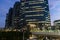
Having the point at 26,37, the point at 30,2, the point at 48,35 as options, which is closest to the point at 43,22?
the point at 30,2

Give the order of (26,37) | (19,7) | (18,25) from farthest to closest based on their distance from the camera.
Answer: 1. (19,7)
2. (18,25)
3. (26,37)

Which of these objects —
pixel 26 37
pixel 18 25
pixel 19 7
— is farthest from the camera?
pixel 19 7

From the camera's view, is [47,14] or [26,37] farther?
[47,14]

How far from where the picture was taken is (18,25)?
28.2 metres

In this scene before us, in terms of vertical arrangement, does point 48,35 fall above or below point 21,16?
below

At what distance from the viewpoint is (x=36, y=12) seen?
2966cm

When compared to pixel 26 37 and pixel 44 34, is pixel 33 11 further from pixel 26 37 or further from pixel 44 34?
pixel 26 37

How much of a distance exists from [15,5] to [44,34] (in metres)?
8.95

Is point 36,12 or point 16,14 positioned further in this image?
point 16,14

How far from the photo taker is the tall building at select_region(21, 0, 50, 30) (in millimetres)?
28909

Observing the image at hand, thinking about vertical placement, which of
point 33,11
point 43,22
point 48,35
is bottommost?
point 48,35

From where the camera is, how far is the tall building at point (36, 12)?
94.8ft

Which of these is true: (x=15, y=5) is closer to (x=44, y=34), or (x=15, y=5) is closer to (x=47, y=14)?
(x=47, y=14)

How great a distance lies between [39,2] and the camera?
29406 millimetres
